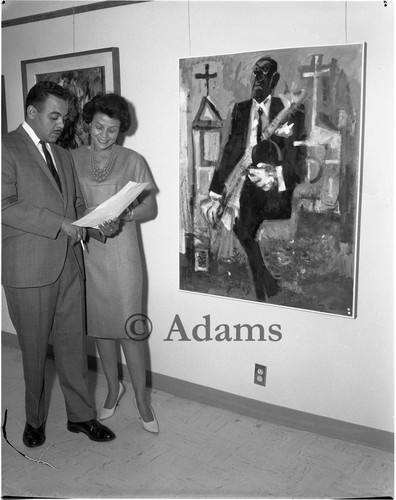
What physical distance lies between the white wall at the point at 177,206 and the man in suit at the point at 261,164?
155 millimetres

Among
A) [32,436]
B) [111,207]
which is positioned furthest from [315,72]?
[32,436]

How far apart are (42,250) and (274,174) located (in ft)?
3.60

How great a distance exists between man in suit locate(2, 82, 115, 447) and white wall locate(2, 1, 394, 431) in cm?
59

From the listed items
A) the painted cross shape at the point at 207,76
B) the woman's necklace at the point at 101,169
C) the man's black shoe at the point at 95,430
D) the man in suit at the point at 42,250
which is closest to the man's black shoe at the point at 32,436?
the man in suit at the point at 42,250

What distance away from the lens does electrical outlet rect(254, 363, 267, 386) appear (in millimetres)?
2717

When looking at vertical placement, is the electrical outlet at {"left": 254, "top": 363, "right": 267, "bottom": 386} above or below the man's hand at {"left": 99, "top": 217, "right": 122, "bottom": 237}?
below

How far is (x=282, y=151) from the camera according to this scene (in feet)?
8.07

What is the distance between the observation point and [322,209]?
2395 mm

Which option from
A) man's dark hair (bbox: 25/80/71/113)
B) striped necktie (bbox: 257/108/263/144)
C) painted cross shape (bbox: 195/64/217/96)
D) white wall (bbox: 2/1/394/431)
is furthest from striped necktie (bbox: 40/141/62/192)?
striped necktie (bbox: 257/108/263/144)

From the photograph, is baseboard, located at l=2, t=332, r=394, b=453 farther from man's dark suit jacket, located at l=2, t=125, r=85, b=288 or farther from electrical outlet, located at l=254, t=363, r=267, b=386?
man's dark suit jacket, located at l=2, t=125, r=85, b=288

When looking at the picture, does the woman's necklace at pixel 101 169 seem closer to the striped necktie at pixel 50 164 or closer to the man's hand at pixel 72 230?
the striped necktie at pixel 50 164

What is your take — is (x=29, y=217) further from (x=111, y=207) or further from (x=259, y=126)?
(x=259, y=126)

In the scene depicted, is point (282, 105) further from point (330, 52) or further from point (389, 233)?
point (389, 233)

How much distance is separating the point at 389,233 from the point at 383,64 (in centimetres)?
69
